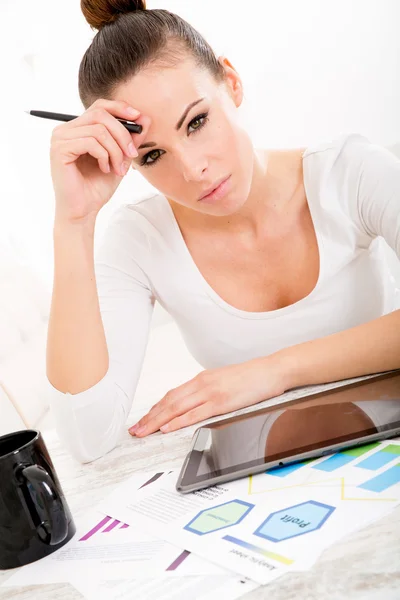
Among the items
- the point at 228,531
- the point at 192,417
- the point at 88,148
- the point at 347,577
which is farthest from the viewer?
the point at 88,148

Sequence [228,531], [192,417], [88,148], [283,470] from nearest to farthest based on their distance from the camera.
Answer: [228,531]
[283,470]
[192,417]
[88,148]

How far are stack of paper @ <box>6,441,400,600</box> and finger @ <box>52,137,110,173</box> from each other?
646 millimetres

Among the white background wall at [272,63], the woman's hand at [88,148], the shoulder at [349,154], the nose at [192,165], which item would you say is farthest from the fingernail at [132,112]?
the white background wall at [272,63]

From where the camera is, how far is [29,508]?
0.62m

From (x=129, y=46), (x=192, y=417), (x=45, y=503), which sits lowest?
(x=192, y=417)

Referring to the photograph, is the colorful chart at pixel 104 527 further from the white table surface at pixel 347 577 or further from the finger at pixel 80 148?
the finger at pixel 80 148

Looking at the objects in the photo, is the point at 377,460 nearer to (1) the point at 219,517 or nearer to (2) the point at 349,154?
(1) the point at 219,517

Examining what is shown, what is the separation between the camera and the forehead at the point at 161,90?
111cm

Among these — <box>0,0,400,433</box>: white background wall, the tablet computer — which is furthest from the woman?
<box>0,0,400,433</box>: white background wall

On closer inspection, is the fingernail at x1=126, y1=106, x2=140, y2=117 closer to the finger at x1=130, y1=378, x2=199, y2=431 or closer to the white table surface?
the finger at x1=130, y1=378, x2=199, y2=431

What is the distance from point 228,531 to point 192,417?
44 centimetres

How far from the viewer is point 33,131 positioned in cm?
330

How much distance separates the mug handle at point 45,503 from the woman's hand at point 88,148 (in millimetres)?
628

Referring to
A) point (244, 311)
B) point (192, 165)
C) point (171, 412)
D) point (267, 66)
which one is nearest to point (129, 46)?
point (192, 165)
